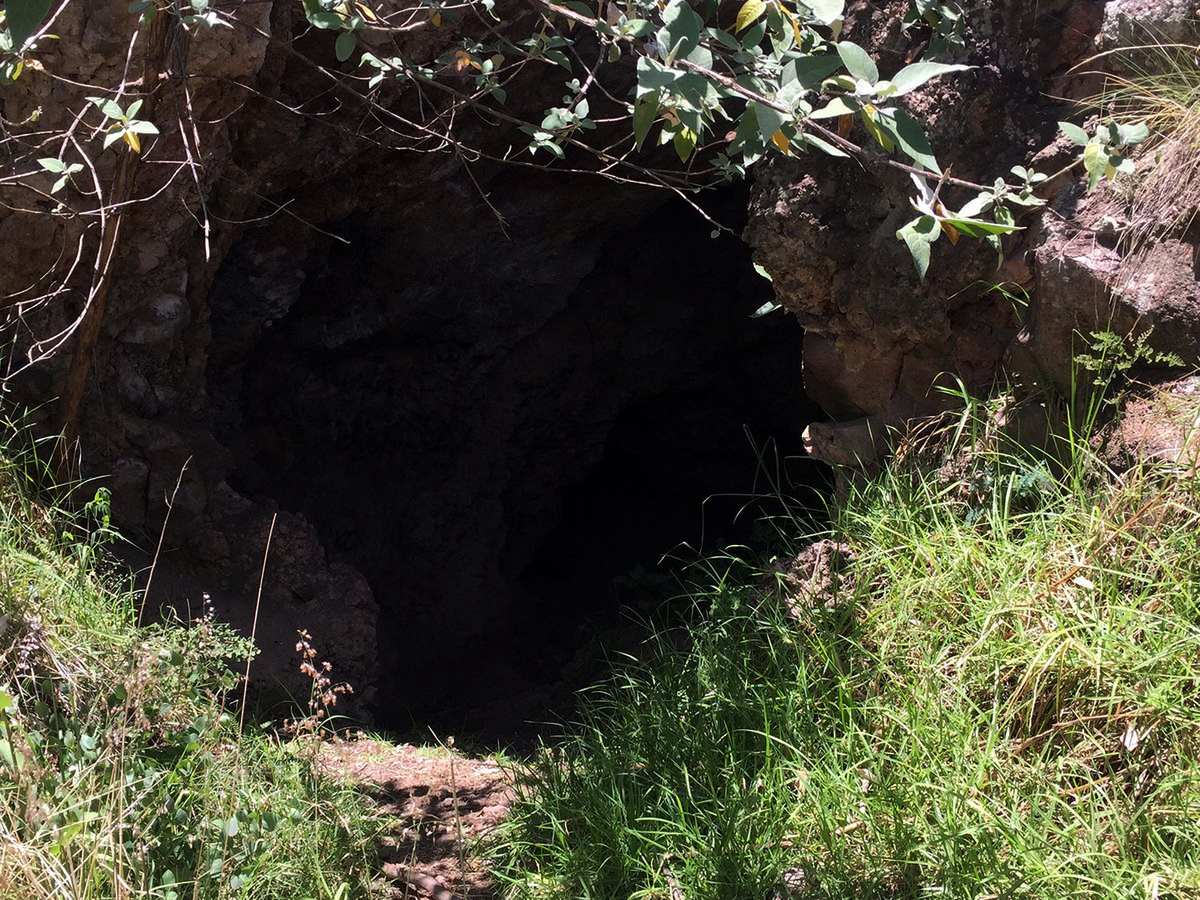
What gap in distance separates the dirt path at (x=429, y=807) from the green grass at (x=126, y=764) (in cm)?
12

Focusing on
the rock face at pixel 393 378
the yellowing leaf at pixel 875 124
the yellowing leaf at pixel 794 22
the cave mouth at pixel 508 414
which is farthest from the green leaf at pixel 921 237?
the cave mouth at pixel 508 414

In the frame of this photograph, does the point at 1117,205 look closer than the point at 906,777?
No

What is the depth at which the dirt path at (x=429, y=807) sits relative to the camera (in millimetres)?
2652

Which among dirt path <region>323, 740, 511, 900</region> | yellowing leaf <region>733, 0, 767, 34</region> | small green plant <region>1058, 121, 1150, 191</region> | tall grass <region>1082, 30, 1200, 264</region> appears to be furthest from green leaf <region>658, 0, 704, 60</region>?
dirt path <region>323, 740, 511, 900</region>

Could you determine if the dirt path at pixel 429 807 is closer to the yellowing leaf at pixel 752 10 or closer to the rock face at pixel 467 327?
the rock face at pixel 467 327

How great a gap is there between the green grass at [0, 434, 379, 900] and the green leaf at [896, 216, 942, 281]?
1.78 metres

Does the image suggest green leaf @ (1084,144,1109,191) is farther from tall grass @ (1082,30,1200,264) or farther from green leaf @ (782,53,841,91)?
tall grass @ (1082,30,1200,264)

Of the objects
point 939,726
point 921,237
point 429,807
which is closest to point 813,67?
point 921,237

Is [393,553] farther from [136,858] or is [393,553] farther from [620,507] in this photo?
[136,858]

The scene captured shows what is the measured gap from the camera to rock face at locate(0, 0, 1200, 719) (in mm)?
2943

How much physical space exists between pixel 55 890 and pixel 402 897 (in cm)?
88

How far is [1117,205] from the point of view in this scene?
2.70m

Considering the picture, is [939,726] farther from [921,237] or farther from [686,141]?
[686,141]

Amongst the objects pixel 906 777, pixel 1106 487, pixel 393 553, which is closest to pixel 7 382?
pixel 393 553
